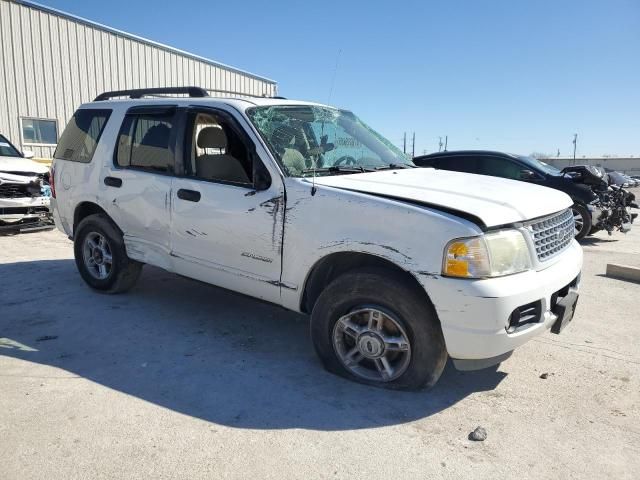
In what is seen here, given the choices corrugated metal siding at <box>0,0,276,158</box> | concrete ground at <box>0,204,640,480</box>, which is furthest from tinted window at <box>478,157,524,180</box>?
corrugated metal siding at <box>0,0,276,158</box>

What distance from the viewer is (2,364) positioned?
11.4 feet

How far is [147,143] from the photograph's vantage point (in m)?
4.47

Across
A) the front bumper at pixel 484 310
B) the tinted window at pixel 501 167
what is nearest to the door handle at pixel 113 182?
the front bumper at pixel 484 310

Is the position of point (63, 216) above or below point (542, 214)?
below

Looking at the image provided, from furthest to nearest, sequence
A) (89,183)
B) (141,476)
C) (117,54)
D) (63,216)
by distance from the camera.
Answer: (117,54)
(63,216)
(89,183)
(141,476)

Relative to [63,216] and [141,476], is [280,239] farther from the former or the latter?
[63,216]

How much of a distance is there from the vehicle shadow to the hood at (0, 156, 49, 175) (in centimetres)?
392

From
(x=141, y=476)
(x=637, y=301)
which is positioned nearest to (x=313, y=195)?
(x=141, y=476)

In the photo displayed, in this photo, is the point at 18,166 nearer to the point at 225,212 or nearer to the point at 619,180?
the point at 225,212

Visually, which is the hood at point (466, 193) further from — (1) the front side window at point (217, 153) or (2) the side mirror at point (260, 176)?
(1) the front side window at point (217, 153)

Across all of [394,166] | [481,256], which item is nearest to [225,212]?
[394,166]

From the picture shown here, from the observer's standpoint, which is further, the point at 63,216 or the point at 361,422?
the point at 63,216

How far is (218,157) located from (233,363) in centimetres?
162

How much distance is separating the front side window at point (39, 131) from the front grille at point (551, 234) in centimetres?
1444
